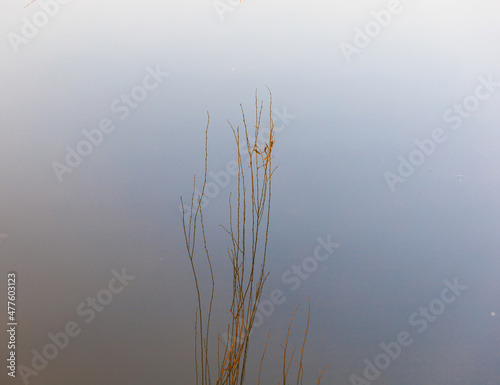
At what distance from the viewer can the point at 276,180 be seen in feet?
7.54

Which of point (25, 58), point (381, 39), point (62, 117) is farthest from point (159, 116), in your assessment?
point (381, 39)

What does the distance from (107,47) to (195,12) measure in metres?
0.41

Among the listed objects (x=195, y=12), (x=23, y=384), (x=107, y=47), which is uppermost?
(x=107, y=47)

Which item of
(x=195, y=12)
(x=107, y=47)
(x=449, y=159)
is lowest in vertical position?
(x=449, y=159)

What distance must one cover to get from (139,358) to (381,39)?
1732 mm

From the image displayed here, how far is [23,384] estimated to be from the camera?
2.24 metres

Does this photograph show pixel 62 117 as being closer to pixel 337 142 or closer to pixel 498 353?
pixel 337 142

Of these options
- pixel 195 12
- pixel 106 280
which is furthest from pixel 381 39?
pixel 106 280

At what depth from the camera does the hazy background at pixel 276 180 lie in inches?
89.4

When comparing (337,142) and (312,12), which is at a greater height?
(312,12)

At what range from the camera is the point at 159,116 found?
230 cm

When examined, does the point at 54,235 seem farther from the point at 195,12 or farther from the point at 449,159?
the point at 449,159

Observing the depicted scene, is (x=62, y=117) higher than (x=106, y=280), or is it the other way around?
(x=62, y=117)

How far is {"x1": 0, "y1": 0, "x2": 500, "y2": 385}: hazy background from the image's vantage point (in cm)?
227
